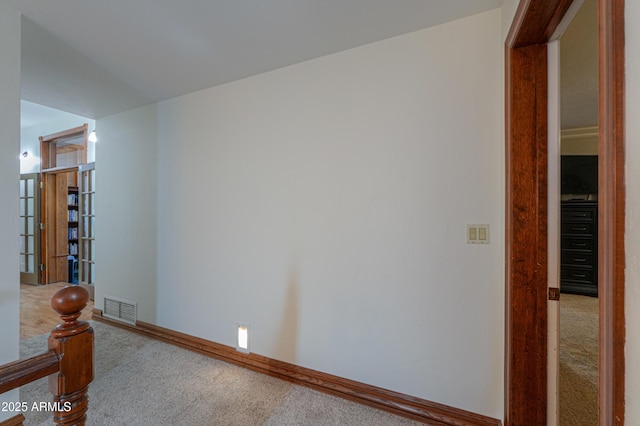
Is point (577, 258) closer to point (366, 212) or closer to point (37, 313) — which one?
point (366, 212)

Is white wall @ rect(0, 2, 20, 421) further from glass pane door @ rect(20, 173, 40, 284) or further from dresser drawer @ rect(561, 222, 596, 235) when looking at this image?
dresser drawer @ rect(561, 222, 596, 235)

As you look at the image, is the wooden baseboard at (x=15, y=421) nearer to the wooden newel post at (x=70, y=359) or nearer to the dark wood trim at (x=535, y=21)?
the wooden newel post at (x=70, y=359)

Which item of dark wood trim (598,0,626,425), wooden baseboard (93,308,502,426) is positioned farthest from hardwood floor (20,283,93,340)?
dark wood trim (598,0,626,425)

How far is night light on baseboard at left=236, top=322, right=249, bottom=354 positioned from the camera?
7.61 feet

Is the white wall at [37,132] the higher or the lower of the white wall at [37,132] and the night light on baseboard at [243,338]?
the higher

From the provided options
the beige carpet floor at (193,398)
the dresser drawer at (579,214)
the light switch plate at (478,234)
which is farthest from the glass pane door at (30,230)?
the dresser drawer at (579,214)

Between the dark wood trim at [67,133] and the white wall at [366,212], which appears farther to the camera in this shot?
the dark wood trim at [67,133]

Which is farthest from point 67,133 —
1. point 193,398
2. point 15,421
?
point 193,398

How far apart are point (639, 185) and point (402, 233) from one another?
133cm

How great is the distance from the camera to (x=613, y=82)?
51 centimetres

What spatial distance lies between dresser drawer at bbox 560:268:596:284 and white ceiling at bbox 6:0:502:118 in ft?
14.2

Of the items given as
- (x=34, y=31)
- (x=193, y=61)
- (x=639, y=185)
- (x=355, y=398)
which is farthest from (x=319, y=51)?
(x=355, y=398)

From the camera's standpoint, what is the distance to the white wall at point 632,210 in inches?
18.5

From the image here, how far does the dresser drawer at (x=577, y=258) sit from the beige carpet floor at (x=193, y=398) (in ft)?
13.4
